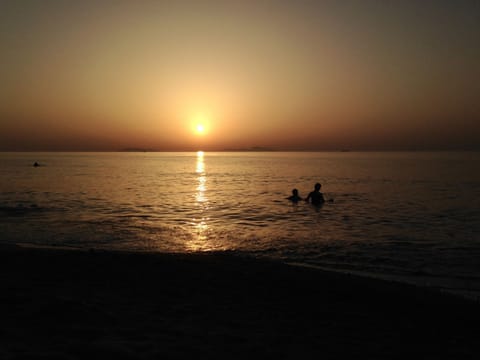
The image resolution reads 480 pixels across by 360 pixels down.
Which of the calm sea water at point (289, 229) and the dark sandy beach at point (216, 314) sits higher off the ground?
the dark sandy beach at point (216, 314)

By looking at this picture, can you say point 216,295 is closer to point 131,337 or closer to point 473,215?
point 131,337

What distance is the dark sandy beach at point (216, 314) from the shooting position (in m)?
5.48

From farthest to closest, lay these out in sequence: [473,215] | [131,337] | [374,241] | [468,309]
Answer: [473,215] → [374,241] → [468,309] → [131,337]

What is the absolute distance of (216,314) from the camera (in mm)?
7074

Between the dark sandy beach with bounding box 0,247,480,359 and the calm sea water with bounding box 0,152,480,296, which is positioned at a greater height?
the dark sandy beach with bounding box 0,247,480,359

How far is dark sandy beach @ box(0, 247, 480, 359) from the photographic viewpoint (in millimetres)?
5484

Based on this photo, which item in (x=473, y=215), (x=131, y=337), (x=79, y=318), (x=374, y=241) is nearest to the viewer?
(x=131, y=337)

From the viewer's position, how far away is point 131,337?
18.7 feet

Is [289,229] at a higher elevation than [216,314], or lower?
lower

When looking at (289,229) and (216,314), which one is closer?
(216,314)

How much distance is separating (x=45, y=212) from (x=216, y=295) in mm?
19682

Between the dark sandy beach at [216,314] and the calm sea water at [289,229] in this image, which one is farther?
the calm sea water at [289,229]

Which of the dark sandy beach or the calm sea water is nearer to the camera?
the dark sandy beach

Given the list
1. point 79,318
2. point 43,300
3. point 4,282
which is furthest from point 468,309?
point 4,282
